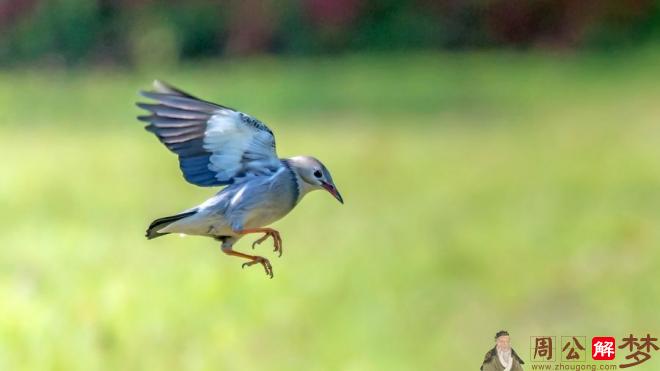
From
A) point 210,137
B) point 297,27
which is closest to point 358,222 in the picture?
point 210,137

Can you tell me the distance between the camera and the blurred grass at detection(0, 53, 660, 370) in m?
1.85

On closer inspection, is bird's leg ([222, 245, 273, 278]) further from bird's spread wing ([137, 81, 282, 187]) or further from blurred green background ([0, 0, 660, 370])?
blurred green background ([0, 0, 660, 370])

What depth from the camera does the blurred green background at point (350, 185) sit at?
6.21 ft

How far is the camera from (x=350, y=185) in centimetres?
351

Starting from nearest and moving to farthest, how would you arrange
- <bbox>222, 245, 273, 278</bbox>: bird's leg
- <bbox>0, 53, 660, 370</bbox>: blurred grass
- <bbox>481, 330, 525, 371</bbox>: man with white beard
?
<bbox>222, 245, 273, 278</bbox>: bird's leg → <bbox>481, 330, 525, 371</bbox>: man with white beard → <bbox>0, 53, 660, 370</bbox>: blurred grass

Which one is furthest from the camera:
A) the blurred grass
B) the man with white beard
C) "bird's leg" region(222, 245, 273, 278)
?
the blurred grass

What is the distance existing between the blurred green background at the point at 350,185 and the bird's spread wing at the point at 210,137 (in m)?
0.69

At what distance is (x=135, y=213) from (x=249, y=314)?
3.74 ft

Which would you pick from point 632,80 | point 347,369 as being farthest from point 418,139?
point 347,369

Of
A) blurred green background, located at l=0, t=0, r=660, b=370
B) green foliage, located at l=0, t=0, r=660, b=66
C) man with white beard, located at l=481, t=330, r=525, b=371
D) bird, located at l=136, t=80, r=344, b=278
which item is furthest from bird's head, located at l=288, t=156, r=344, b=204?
green foliage, located at l=0, t=0, r=660, b=66

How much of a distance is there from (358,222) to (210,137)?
1953 mm

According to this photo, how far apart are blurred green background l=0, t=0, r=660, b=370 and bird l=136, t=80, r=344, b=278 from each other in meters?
0.69

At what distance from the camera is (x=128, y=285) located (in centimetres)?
206

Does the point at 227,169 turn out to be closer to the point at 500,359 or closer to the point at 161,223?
the point at 161,223
